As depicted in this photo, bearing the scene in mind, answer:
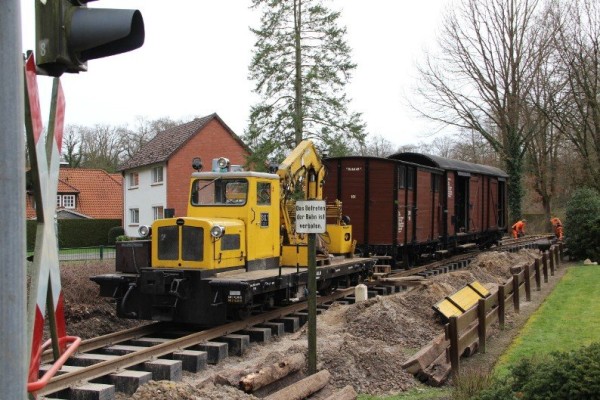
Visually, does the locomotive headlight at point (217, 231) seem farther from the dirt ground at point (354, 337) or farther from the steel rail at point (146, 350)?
the dirt ground at point (354, 337)

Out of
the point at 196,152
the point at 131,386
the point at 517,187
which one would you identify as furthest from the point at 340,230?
the point at 517,187

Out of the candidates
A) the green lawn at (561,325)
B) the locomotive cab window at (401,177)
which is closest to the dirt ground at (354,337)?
the green lawn at (561,325)

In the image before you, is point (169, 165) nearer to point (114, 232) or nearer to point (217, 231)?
point (114, 232)

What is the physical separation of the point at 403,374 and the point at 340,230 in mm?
7303

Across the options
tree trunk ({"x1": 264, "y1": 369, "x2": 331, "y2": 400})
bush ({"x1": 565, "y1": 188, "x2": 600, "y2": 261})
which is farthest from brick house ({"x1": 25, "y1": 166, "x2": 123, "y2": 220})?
tree trunk ({"x1": 264, "y1": 369, "x2": 331, "y2": 400})

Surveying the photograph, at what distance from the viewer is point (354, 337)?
381 inches

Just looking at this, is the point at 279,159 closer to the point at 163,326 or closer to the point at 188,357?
the point at 163,326

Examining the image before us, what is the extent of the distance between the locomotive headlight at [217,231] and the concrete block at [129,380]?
9.25 ft

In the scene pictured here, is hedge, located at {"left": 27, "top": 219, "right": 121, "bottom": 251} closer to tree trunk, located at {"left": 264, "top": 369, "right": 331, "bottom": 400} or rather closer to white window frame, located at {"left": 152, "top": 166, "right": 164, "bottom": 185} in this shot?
white window frame, located at {"left": 152, "top": 166, "right": 164, "bottom": 185}

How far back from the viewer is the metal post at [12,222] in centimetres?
217

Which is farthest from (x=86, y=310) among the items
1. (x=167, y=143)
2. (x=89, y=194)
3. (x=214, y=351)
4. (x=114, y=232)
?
(x=89, y=194)

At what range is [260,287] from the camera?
34.2 ft

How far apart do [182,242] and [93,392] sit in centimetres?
373

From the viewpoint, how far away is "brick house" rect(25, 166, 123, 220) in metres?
49.2
